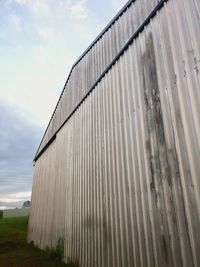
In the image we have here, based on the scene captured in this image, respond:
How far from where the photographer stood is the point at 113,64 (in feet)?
20.8

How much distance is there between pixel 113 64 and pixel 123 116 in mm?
1808

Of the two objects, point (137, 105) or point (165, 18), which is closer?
point (165, 18)

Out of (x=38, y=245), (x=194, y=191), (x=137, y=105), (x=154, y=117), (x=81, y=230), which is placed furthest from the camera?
(x=38, y=245)

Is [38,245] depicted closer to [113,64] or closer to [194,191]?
[113,64]

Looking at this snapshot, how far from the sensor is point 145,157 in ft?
14.3

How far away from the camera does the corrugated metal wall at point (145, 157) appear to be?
343 centimetres

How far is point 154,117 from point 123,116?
121cm

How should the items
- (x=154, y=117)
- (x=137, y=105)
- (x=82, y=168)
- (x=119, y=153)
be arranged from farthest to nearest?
(x=82, y=168) → (x=119, y=153) → (x=137, y=105) → (x=154, y=117)

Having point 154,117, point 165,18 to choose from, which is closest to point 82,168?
point 154,117

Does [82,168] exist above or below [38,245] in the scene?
above

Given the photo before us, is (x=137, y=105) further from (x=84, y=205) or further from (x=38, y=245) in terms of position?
(x=38, y=245)

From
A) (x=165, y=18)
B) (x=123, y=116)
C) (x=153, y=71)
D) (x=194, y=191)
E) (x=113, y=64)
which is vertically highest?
(x=113, y=64)

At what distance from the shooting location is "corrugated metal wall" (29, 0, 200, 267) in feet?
11.3

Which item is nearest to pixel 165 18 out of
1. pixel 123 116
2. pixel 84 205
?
pixel 123 116
